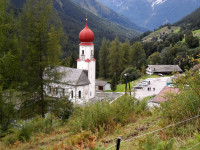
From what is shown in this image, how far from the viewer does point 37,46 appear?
12789 millimetres

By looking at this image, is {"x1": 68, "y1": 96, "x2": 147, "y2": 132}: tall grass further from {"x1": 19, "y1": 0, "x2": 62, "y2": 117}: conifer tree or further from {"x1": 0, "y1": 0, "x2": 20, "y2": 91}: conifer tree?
{"x1": 19, "y1": 0, "x2": 62, "y2": 117}: conifer tree

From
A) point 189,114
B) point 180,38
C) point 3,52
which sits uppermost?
point 180,38

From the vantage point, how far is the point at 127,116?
8648 millimetres

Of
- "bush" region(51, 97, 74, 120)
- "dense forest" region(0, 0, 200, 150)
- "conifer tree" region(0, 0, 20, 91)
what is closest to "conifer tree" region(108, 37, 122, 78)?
"dense forest" region(0, 0, 200, 150)

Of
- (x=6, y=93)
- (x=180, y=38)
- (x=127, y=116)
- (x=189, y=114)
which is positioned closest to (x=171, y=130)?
(x=189, y=114)

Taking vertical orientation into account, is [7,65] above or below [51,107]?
above

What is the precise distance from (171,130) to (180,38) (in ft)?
261

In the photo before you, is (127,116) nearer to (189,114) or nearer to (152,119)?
(152,119)

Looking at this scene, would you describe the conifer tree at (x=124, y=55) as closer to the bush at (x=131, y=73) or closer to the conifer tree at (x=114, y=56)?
the conifer tree at (x=114, y=56)

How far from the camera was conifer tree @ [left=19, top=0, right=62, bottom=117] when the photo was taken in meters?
12.6

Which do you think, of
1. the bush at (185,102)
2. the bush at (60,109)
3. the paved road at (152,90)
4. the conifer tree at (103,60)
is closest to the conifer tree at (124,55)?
the conifer tree at (103,60)

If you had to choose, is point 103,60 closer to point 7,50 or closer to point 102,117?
point 7,50

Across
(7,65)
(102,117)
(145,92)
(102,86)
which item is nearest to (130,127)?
(102,117)

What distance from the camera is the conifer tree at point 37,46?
1255 cm
